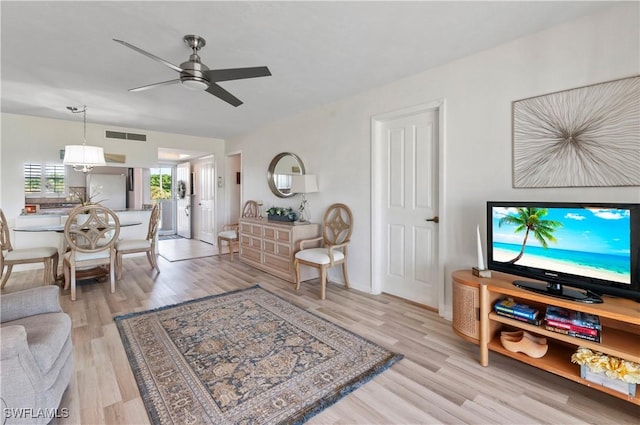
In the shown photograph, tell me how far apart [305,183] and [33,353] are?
3125mm

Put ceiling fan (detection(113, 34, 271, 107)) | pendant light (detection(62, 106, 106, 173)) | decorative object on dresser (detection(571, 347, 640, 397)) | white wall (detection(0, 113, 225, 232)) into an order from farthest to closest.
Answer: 1. white wall (detection(0, 113, 225, 232))
2. pendant light (detection(62, 106, 106, 173))
3. ceiling fan (detection(113, 34, 271, 107))
4. decorative object on dresser (detection(571, 347, 640, 397))

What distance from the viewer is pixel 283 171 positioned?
16.0ft

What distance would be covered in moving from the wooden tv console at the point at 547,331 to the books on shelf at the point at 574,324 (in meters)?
0.03

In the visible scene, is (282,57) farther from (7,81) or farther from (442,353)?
(7,81)

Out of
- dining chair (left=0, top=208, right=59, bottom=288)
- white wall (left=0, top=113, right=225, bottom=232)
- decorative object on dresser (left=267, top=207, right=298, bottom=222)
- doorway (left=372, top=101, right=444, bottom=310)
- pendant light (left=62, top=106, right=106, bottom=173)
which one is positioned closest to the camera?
doorway (left=372, top=101, right=444, bottom=310)

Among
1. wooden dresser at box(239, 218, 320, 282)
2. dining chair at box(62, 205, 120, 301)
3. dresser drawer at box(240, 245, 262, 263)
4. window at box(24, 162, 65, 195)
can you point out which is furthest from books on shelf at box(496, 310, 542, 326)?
window at box(24, 162, 65, 195)

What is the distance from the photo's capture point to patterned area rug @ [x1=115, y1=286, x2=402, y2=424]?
166 cm

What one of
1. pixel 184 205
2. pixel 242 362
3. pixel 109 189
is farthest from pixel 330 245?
pixel 184 205

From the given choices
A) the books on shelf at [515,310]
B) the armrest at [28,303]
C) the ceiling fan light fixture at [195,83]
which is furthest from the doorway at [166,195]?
the books on shelf at [515,310]

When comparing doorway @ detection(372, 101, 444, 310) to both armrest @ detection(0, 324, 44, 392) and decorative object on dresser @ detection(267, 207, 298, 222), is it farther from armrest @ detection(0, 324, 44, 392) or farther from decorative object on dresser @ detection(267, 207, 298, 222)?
armrest @ detection(0, 324, 44, 392)

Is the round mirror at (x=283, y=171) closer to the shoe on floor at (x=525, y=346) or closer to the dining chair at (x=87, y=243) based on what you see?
the dining chair at (x=87, y=243)

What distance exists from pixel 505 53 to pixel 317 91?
1941 mm

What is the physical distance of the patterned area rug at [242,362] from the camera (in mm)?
1657

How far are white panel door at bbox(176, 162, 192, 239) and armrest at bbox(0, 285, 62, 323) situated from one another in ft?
20.5
